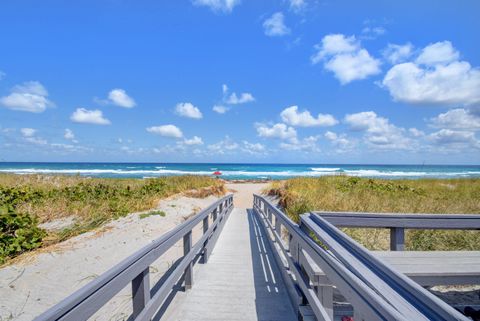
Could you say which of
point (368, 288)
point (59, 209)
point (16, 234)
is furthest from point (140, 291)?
point (59, 209)

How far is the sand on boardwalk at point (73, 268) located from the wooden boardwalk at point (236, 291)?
30.7 inches

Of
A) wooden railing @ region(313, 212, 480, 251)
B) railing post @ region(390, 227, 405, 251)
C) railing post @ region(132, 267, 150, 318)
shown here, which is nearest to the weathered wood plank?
wooden railing @ region(313, 212, 480, 251)

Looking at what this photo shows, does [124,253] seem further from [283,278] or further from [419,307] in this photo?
[419,307]

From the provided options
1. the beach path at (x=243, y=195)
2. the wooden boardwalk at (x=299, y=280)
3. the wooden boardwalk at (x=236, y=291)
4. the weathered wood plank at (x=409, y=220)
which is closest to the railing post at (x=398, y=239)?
the wooden boardwalk at (x=299, y=280)

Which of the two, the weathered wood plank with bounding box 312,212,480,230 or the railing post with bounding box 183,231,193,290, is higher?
the weathered wood plank with bounding box 312,212,480,230

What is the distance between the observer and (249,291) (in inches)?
158

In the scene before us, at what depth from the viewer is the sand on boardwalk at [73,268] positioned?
3.74m

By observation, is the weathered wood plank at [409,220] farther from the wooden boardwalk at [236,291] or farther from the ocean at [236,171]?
the ocean at [236,171]

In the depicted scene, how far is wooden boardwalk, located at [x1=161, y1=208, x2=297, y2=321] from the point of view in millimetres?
3334

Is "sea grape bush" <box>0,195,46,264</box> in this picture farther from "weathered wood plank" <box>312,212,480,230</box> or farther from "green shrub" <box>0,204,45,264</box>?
"weathered wood plank" <box>312,212,480,230</box>

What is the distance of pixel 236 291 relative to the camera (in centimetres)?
400

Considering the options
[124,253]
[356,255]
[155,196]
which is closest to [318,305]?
[356,255]

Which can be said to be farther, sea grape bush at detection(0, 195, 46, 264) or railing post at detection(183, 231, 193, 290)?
sea grape bush at detection(0, 195, 46, 264)

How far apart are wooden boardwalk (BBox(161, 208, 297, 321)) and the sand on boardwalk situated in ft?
2.56
